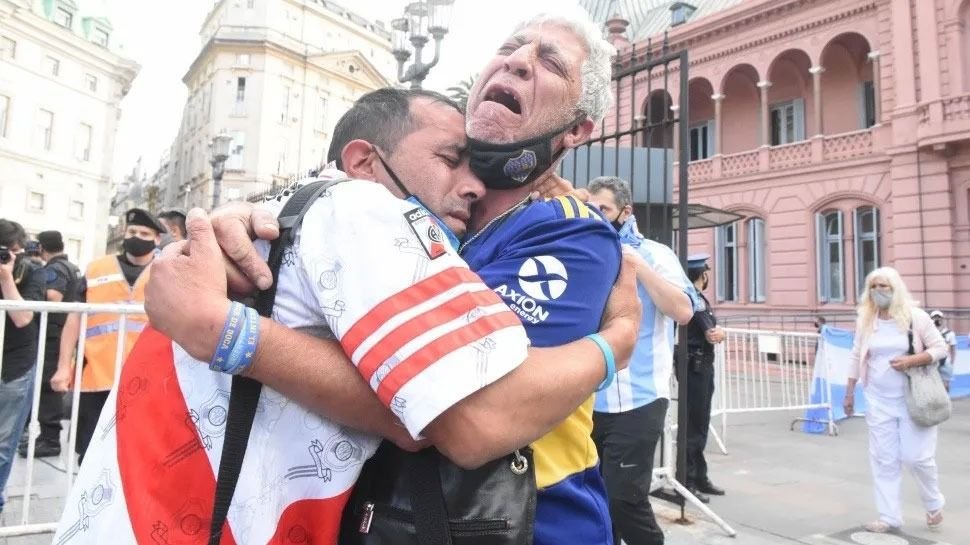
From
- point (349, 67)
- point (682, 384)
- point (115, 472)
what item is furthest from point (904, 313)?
point (349, 67)

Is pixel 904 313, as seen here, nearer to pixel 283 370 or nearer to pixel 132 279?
pixel 283 370

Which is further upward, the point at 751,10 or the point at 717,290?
the point at 751,10

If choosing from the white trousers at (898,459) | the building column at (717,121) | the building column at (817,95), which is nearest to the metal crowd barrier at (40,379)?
the white trousers at (898,459)

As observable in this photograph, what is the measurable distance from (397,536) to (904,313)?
5292mm

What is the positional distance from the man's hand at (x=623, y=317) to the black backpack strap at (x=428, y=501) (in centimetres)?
43

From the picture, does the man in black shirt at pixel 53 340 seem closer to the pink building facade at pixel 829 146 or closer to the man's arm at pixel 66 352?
the man's arm at pixel 66 352

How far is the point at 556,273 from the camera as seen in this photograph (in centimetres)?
129

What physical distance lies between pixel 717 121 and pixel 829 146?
137 inches

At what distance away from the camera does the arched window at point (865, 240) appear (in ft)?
53.6

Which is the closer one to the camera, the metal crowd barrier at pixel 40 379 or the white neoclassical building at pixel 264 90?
the metal crowd barrier at pixel 40 379

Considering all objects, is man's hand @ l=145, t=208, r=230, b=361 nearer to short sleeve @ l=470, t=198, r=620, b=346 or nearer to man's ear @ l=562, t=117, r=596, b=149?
short sleeve @ l=470, t=198, r=620, b=346

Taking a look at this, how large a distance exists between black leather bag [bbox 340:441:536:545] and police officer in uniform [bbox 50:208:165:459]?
3790 mm

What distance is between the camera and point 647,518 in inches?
134

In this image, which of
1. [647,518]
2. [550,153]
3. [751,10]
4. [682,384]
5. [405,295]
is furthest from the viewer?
[751,10]
